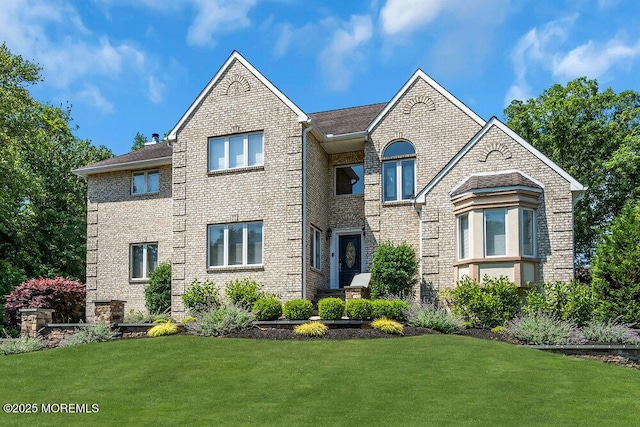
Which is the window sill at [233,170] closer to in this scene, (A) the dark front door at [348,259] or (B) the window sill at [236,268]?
(B) the window sill at [236,268]

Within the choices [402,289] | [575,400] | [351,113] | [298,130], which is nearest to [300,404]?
[575,400]

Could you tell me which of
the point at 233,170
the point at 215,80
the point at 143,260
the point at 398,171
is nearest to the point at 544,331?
the point at 398,171

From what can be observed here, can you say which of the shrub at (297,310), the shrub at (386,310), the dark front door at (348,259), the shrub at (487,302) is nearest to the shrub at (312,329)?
the shrub at (297,310)

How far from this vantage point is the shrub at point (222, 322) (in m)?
17.3

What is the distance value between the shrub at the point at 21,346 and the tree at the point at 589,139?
24.3m

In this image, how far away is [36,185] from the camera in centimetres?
2972

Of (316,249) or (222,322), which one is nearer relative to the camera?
(222,322)

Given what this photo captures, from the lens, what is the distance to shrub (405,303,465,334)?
56.0 ft

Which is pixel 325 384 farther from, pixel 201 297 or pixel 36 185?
pixel 36 185

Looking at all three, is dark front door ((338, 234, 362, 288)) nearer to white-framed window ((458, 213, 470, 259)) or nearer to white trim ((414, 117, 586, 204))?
white trim ((414, 117, 586, 204))

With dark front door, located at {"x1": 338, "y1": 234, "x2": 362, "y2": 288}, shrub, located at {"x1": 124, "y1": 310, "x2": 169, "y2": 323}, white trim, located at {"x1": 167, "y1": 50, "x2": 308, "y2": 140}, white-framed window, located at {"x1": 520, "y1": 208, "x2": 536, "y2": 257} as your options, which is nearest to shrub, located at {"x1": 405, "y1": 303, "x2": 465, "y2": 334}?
white-framed window, located at {"x1": 520, "y1": 208, "x2": 536, "y2": 257}

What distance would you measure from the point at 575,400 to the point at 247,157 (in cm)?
1374

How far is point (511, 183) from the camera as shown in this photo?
1855 centimetres

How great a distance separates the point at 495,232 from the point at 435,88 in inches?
229
